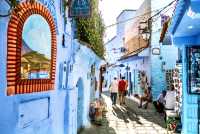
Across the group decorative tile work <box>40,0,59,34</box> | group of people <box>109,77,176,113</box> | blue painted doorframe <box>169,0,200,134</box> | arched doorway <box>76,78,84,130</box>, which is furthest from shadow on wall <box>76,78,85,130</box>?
decorative tile work <box>40,0,59,34</box>

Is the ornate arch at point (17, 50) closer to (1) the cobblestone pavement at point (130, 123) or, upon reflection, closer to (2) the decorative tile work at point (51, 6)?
(2) the decorative tile work at point (51, 6)

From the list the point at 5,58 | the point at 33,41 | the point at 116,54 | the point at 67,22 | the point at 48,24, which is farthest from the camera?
the point at 116,54

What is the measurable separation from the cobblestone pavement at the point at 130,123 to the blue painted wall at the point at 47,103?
2.70 meters

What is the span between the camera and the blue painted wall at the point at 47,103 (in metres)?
5.85

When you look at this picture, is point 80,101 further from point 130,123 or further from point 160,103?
point 160,103

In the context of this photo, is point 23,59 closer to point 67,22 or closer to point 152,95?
point 67,22

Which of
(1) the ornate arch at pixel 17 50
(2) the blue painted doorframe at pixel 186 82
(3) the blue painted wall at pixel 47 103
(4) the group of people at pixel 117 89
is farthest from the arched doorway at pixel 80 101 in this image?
(4) the group of people at pixel 117 89

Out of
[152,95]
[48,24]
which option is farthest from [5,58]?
[152,95]

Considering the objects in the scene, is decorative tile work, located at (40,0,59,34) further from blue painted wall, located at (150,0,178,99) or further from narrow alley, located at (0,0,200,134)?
blue painted wall, located at (150,0,178,99)

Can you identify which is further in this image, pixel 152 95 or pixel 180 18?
pixel 152 95

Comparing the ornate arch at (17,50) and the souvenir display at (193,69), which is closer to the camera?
the ornate arch at (17,50)

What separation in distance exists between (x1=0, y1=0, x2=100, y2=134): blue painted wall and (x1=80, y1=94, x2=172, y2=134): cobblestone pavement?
2700mm

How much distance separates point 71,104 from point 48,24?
296 centimetres

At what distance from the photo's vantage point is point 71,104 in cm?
1025
